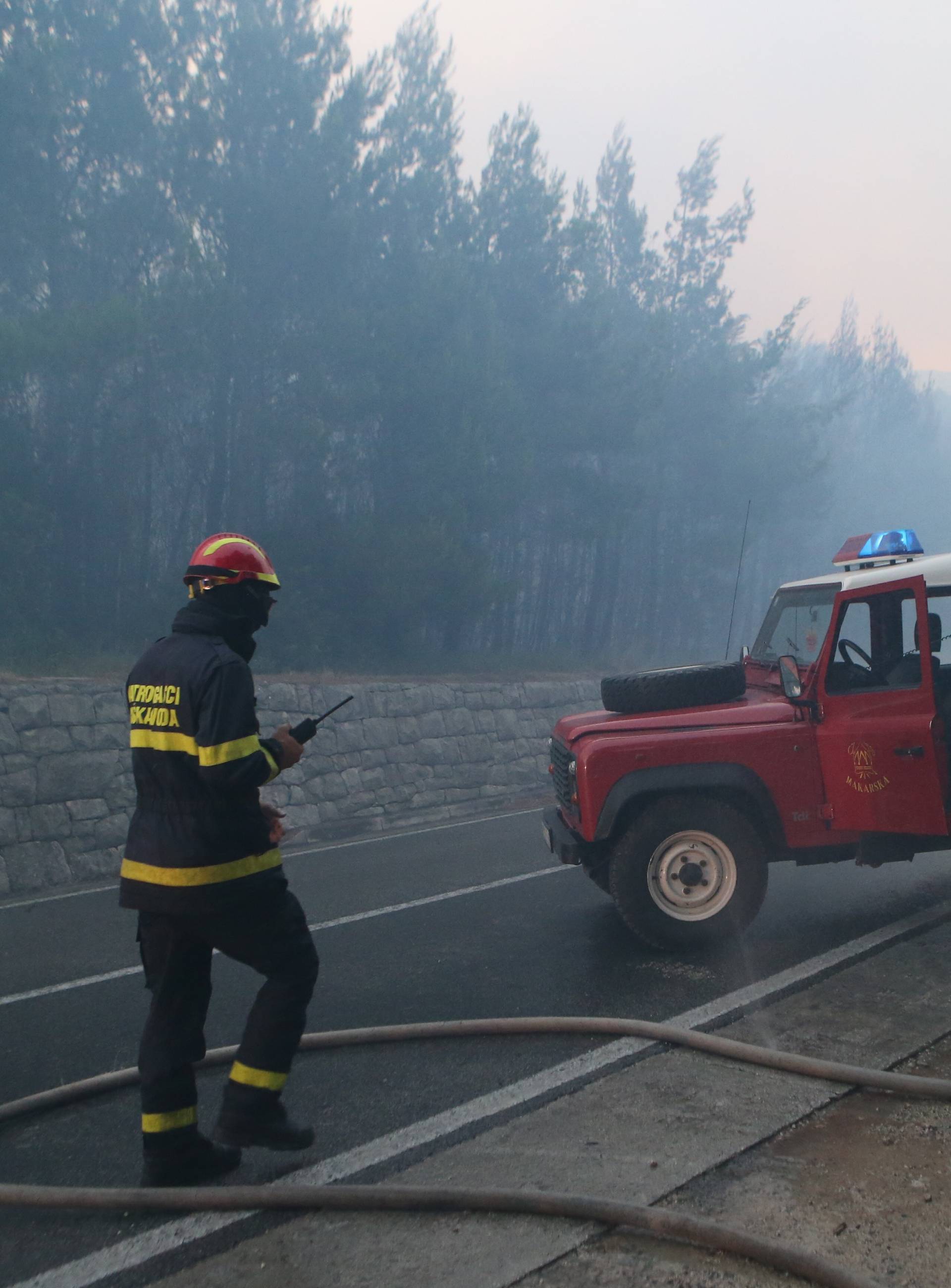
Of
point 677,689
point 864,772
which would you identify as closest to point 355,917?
point 677,689

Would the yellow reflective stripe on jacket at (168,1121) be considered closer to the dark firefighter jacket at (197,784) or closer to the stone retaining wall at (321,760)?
the dark firefighter jacket at (197,784)

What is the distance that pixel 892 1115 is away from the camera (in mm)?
3779

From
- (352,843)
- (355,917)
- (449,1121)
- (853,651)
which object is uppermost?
(853,651)

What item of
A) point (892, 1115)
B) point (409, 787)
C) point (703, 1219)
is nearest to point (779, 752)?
point (892, 1115)

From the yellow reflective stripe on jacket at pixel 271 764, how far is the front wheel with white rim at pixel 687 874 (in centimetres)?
296

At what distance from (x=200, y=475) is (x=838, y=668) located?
17320 mm

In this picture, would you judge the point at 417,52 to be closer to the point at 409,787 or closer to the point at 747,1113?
the point at 409,787

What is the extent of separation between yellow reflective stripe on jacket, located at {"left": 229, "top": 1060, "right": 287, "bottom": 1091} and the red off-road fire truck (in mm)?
2823

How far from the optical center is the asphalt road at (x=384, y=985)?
3.72 metres

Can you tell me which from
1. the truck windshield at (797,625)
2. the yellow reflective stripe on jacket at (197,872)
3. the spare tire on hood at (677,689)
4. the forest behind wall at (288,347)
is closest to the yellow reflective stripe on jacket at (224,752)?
the yellow reflective stripe on jacket at (197,872)

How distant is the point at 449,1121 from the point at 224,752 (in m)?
1.66

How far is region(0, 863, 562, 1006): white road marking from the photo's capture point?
585 cm

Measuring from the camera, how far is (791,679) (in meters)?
6.05

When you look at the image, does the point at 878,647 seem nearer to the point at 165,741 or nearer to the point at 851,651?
the point at 851,651
